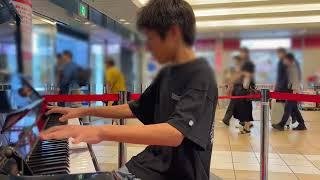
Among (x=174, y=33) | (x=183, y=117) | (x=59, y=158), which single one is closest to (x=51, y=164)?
(x=59, y=158)

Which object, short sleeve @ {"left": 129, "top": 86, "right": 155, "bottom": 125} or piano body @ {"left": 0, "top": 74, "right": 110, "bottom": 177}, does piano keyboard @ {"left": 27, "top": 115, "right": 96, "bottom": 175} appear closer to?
piano body @ {"left": 0, "top": 74, "right": 110, "bottom": 177}

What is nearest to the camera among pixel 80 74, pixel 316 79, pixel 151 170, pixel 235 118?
pixel 80 74

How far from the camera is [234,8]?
2.54ft

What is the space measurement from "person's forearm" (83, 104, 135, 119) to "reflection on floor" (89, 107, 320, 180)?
2.17m

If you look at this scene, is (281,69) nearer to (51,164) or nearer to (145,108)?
(145,108)

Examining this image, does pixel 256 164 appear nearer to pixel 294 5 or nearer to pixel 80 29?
pixel 294 5

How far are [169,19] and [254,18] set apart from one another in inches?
7.8

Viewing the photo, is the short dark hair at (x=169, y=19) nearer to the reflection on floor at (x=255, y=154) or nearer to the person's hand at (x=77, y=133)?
the person's hand at (x=77, y=133)

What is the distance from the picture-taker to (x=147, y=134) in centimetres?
85

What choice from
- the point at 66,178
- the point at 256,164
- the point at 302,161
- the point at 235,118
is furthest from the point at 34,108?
the point at 302,161

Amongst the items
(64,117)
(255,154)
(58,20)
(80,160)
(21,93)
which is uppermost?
(58,20)

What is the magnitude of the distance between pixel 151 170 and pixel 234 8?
1.84 feet

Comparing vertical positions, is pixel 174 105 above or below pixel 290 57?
below

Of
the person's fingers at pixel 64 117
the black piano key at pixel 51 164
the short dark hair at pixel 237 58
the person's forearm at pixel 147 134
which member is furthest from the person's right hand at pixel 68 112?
the short dark hair at pixel 237 58
